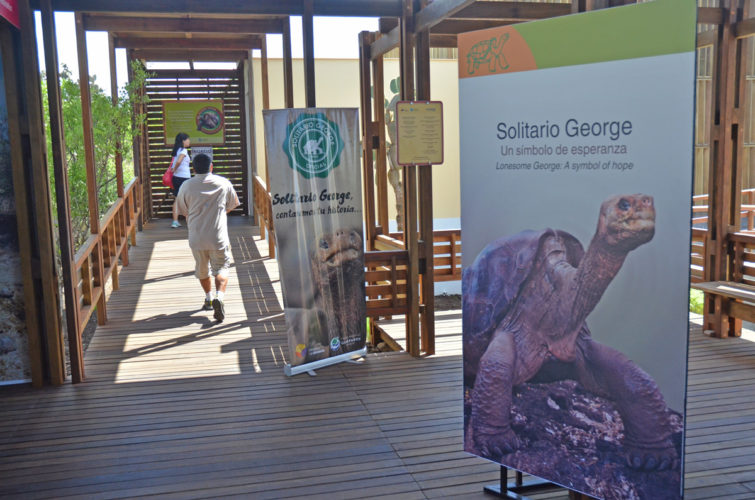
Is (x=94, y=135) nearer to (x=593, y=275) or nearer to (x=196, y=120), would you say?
(x=196, y=120)

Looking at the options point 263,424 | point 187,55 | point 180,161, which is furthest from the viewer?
point 187,55

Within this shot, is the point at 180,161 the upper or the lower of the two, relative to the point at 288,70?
lower

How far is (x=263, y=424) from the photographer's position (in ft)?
14.1

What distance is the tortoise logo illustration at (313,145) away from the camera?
5023 mm

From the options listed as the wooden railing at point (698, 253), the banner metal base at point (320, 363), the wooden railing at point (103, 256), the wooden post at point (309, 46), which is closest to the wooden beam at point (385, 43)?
the wooden post at point (309, 46)

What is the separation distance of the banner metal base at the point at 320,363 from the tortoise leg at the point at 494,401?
7.15 ft

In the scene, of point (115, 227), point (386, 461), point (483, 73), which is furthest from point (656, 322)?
point (115, 227)

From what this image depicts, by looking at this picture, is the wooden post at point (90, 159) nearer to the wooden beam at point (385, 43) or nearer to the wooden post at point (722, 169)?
the wooden beam at point (385, 43)

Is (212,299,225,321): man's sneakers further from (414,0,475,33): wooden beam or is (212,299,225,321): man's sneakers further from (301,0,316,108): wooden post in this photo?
(414,0,475,33): wooden beam

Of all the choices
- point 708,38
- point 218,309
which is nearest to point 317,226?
point 218,309

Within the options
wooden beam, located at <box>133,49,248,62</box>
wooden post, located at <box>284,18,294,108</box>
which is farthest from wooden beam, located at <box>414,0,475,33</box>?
wooden beam, located at <box>133,49,248,62</box>

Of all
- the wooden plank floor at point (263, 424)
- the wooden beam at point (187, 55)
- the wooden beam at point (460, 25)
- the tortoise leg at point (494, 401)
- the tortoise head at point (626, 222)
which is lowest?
the wooden plank floor at point (263, 424)

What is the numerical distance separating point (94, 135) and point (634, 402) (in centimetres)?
819

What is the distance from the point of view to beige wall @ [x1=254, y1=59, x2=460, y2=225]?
15258 mm
